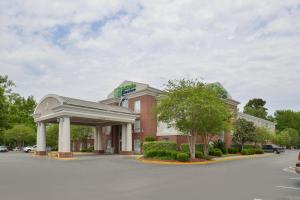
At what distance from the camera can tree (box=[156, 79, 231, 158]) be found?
95.4 feet

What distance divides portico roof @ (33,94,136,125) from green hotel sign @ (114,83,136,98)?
5044 millimetres

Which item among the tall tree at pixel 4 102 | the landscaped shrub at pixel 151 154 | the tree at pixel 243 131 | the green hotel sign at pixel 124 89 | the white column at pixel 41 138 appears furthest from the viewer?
the green hotel sign at pixel 124 89

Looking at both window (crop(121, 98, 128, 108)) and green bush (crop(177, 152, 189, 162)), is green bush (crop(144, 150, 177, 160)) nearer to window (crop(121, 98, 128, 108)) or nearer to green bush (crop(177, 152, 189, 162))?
green bush (crop(177, 152, 189, 162))

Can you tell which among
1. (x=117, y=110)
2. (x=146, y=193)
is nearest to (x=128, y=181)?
(x=146, y=193)

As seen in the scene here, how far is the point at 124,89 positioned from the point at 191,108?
21308 mm

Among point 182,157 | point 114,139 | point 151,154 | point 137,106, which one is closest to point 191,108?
point 182,157

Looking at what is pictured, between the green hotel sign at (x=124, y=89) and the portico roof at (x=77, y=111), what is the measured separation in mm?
5044

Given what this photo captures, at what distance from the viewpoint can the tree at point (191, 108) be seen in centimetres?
2908

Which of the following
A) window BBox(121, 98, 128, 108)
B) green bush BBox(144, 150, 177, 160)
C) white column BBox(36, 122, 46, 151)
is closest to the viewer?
green bush BBox(144, 150, 177, 160)

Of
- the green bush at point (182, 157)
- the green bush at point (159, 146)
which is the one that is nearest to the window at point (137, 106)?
the green bush at point (159, 146)

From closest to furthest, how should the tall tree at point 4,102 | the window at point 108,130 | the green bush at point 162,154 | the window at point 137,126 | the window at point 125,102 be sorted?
the tall tree at point 4,102, the green bush at point 162,154, the window at point 137,126, the window at point 125,102, the window at point 108,130

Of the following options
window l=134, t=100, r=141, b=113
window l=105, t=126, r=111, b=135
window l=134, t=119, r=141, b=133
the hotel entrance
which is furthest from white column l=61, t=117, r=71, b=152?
window l=105, t=126, r=111, b=135

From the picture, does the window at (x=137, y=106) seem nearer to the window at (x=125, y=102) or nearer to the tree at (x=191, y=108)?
the window at (x=125, y=102)

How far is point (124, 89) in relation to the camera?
48906mm
